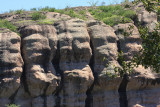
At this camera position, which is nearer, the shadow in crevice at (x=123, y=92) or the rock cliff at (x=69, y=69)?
the rock cliff at (x=69, y=69)

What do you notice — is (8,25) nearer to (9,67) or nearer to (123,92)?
(9,67)

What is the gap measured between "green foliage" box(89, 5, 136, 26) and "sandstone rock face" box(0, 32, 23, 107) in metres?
8.85

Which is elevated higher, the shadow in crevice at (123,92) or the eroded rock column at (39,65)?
the eroded rock column at (39,65)

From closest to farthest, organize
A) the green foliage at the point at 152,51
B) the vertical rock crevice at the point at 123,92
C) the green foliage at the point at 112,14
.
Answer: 1. the green foliage at the point at 152,51
2. the vertical rock crevice at the point at 123,92
3. the green foliage at the point at 112,14

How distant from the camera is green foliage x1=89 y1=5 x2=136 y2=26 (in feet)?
95.4

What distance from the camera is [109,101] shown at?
24.9m

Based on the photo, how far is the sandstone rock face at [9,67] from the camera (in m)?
22.4

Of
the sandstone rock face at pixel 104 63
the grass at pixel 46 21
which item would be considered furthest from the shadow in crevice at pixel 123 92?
the grass at pixel 46 21

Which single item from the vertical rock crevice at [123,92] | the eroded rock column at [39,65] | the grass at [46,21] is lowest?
the vertical rock crevice at [123,92]

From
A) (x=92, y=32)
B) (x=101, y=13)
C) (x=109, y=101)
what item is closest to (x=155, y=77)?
(x=109, y=101)

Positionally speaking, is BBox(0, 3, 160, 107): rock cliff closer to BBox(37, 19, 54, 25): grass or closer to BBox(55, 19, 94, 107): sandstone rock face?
BBox(55, 19, 94, 107): sandstone rock face

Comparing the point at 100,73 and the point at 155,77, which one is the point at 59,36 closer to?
the point at 100,73

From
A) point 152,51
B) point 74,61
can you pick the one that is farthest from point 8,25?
point 152,51

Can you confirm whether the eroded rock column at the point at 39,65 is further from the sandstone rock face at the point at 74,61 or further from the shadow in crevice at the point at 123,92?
the shadow in crevice at the point at 123,92
